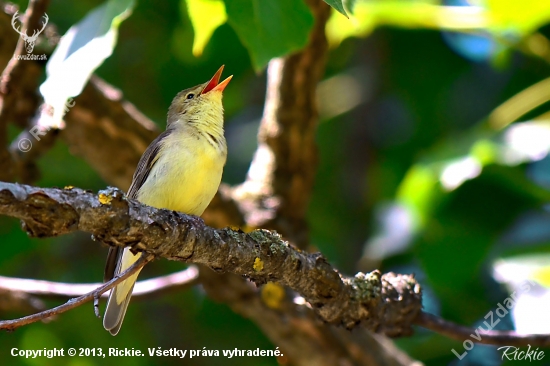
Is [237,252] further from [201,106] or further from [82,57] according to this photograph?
[201,106]

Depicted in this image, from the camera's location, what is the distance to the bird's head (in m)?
5.00

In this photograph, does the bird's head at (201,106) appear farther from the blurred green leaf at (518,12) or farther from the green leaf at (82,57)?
the blurred green leaf at (518,12)

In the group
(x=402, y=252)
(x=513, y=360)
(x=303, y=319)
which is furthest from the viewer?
(x=402, y=252)

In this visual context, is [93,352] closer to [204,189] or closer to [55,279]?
[55,279]

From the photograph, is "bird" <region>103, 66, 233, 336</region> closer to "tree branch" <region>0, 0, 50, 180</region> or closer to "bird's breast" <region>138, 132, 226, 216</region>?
"bird's breast" <region>138, 132, 226, 216</region>

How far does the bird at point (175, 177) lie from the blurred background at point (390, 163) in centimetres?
68

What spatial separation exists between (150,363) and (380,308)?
337 cm

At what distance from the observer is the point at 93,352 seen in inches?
239

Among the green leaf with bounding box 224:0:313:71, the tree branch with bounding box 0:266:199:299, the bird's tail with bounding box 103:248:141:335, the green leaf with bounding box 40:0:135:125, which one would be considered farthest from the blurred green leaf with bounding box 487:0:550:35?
the bird's tail with bounding box 103:248:141:335

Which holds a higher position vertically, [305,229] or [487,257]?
[305,229]

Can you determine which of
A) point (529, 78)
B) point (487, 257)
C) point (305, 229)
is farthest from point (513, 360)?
point (529, 78)

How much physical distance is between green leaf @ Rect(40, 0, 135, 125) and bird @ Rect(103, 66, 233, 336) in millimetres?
959

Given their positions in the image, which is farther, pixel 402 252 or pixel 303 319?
pixel 402 252

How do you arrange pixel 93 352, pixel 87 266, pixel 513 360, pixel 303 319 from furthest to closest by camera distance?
pixel 87 266, pixel 93 352, pixel 513 360, pixel 303 319
